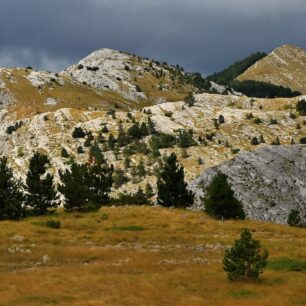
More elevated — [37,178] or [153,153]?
[153,153]

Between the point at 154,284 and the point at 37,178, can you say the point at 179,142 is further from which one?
the point at 154,284

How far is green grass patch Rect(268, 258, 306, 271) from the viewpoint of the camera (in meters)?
36.2

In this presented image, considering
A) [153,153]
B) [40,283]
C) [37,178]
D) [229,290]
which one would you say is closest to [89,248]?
[40,283]

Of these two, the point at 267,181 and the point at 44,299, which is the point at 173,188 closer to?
the point at 267,181

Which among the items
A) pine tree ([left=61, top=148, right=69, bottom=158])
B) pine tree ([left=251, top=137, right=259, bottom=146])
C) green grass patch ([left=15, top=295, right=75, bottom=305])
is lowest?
green grass patch ([left=15, top=295, right=75, bottom=305])

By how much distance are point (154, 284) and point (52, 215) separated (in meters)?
39.9

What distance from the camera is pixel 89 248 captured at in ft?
148

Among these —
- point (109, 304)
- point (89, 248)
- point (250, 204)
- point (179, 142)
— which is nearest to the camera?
point (109, 304)

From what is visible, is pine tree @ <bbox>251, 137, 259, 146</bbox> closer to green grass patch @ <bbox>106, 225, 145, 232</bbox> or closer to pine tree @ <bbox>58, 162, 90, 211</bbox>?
pine tree @ <bbox>58, 162, 90, 211</bbox>

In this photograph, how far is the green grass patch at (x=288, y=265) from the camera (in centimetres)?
3619

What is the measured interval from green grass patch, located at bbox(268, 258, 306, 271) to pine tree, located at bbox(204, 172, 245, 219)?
2703cm

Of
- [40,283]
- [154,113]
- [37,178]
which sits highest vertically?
[154,113]

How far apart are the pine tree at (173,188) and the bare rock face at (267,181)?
59.3 feet

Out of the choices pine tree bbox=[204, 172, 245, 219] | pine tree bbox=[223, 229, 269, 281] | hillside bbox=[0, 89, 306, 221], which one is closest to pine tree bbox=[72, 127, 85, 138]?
hillside bbox=[0, 89, 306, 221]
